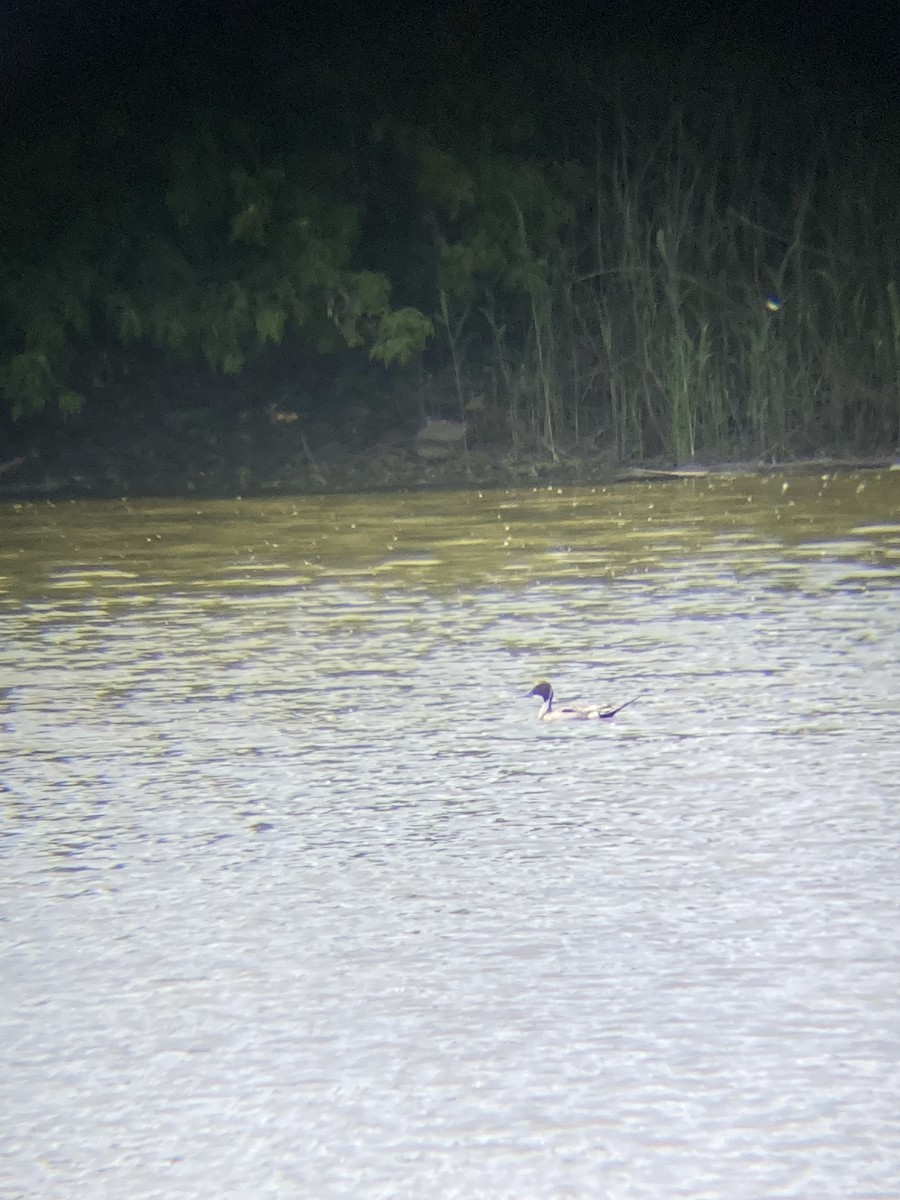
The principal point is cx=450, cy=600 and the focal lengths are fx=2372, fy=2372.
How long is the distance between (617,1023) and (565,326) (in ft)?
67.9

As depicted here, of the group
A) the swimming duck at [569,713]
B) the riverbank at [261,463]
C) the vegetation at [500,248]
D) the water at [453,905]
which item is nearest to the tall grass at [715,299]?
the vegetation at [500,248]

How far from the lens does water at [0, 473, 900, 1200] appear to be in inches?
145

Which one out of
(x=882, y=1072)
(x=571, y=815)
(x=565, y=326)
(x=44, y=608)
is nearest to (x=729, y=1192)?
(x=882, y=1072)

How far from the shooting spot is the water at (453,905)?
145 inches

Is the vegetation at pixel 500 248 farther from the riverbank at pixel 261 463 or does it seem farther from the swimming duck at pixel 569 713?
Answer: the swimming duck at pixel 569 713

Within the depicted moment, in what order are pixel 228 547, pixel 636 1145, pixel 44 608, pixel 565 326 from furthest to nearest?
pixel 565 326 → pixel 228 547 → pixel 44 608 → pixel 636 1145

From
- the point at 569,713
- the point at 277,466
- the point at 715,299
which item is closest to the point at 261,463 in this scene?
the point at 277,466

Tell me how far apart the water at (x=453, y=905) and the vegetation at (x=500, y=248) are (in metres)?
12.2

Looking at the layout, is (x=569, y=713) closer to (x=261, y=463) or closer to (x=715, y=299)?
(x=715, y=299)

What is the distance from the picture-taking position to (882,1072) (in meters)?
3.94

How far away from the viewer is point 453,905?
5.26 metres

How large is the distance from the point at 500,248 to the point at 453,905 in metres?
20.4

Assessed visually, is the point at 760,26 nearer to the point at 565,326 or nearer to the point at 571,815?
the point at 565,326

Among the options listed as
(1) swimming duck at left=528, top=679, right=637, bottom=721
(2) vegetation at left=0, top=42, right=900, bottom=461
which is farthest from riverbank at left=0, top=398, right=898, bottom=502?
(1) swimming duck at left=528, top=679, right=637, bottom=721
